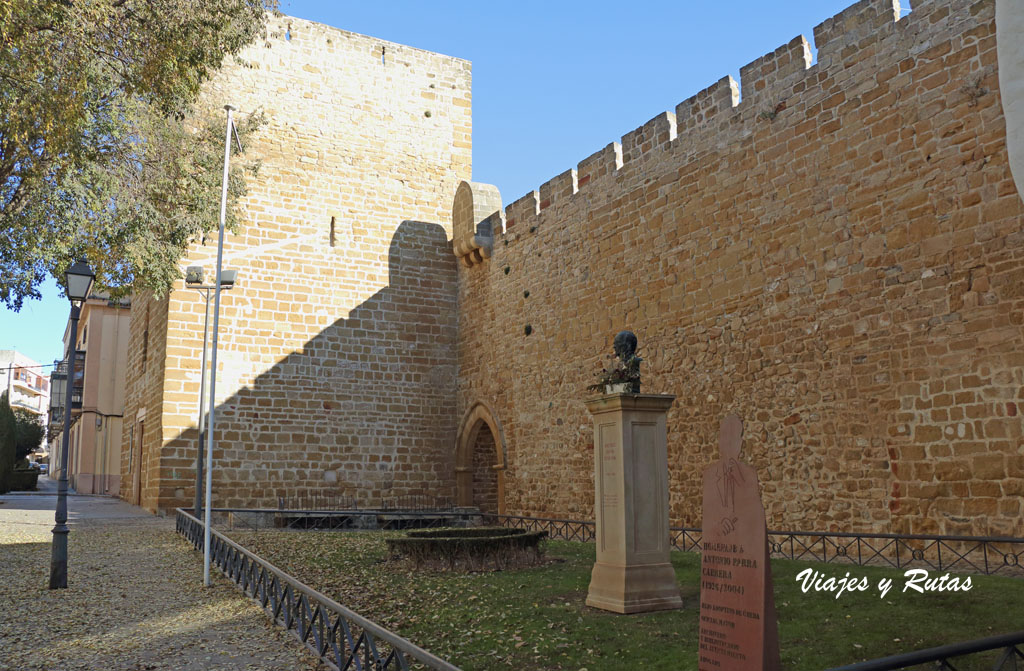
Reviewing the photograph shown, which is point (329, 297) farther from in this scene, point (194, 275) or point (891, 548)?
point (891, 548)

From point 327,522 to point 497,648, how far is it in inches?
390

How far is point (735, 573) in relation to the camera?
11.7 ft

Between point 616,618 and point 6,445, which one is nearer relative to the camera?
point 616,618

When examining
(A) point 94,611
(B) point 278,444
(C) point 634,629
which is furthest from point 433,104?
(C) point 634,629

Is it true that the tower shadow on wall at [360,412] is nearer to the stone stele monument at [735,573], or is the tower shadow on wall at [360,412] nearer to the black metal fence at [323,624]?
the black metal fence at [323,624]

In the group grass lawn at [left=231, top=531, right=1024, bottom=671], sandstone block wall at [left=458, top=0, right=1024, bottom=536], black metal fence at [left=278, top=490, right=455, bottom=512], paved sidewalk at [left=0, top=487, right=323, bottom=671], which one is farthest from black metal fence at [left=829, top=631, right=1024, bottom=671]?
black metal fence at [left=278, top=490, right=455, bottom=512]

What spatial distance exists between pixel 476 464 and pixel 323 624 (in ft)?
39.4

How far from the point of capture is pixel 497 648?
5.27 meters

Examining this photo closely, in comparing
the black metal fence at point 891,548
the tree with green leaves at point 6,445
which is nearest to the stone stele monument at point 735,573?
the black metal fence at point 891,548

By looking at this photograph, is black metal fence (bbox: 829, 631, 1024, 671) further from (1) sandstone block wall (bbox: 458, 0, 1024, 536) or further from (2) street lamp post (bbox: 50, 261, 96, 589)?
(2) street lamp post (bbox: 50, 261, 96, 589)

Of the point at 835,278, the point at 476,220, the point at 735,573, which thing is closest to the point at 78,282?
the point at 735,573

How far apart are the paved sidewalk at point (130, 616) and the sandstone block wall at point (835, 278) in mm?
5953

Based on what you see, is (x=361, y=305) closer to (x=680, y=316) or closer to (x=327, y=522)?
(x=327, y=522)

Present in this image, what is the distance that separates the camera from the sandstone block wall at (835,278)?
24.8 feet
